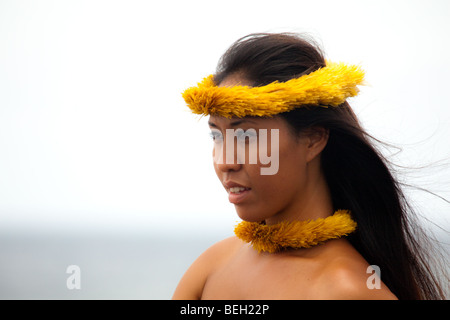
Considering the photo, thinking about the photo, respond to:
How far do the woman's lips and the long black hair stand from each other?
26 centimetres

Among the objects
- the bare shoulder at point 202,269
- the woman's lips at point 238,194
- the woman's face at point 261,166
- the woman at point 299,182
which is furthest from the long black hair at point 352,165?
the bare shoulder at point 202,269

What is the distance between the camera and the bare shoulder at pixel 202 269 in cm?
202

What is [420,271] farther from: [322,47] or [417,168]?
[322,47]

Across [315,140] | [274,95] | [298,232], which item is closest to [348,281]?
[298,232]

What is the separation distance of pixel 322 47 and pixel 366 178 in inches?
17.3

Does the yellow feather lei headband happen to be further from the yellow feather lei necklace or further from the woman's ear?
the yellow feather lei necklace

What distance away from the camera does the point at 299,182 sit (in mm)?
1822

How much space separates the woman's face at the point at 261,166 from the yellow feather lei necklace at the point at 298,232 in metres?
0.05

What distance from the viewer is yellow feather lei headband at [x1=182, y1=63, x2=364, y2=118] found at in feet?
5.75

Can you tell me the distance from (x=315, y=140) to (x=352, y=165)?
15cm

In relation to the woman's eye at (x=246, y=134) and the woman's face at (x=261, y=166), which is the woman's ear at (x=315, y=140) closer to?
the woman's face at (x=261, y=166)

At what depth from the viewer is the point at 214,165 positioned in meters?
1.87

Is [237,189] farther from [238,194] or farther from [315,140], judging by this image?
[315,140]

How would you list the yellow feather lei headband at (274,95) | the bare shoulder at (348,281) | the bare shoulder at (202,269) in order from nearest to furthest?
the bare shoulder at (348,281) → the yellow feather lei headband at (274,95) → the bare shoulder at (202,269)
